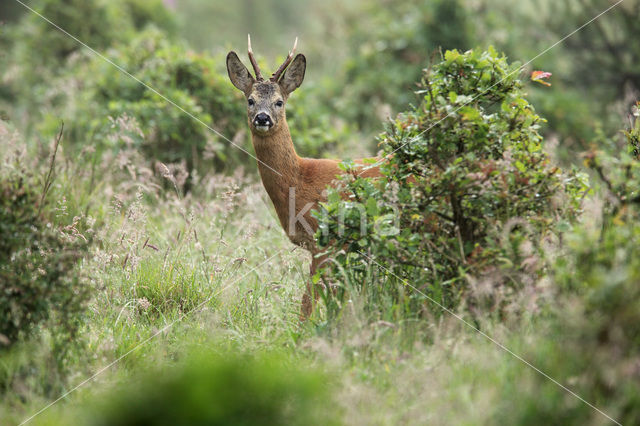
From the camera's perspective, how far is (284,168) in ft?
16.9

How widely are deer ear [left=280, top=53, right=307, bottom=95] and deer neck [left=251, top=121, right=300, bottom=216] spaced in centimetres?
52

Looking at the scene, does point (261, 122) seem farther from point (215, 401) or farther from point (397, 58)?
point (397, 58)

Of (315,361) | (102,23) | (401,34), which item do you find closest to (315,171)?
(315,361)

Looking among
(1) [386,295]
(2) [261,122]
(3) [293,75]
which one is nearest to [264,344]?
(1) [386,295]

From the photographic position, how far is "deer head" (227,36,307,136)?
17.0 feet

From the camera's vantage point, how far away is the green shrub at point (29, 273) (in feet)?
11.2

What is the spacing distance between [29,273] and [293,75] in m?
2.92

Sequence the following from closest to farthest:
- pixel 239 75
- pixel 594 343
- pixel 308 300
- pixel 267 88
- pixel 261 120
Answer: pixel 594 343, pixel 308 300, pixel 261 120, pixel 267 88, pixel 239 75

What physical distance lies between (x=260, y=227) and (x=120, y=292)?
1.53 meters

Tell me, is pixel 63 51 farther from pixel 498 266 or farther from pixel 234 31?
pixel 234 31

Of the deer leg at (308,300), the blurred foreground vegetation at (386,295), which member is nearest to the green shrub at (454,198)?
the blurred foreground vegetation at (386,295)

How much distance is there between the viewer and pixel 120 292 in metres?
4.59

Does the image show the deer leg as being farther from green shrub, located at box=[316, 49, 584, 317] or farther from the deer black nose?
the deer black nose

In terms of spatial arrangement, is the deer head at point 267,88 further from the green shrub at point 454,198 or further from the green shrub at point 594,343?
the green shrub at point 594,343
